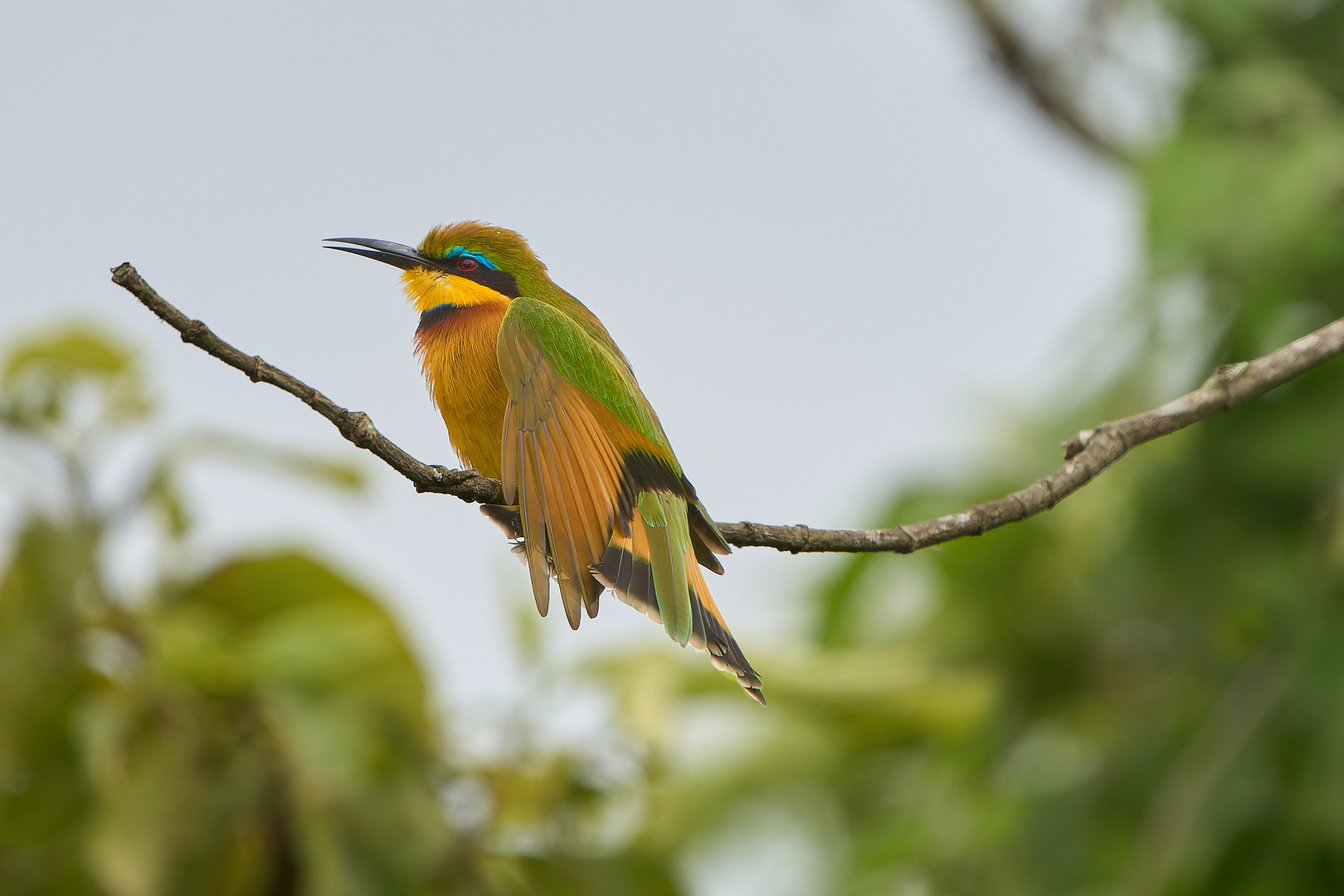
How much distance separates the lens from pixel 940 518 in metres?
2.12

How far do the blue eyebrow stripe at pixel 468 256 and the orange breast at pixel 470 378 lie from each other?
177mm

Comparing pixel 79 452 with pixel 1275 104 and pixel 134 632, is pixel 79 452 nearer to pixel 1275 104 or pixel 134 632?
pixel 134 632

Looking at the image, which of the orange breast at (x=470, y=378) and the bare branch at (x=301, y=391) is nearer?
the bare branch at (x=301, y=391)

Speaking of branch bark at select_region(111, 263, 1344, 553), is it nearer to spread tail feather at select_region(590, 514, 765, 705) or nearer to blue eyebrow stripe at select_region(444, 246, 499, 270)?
spread tail feather at select_region(590, 514, 765, 705)

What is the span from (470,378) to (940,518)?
2.83ft

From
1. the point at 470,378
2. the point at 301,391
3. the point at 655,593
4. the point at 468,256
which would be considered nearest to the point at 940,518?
the point at 655,593

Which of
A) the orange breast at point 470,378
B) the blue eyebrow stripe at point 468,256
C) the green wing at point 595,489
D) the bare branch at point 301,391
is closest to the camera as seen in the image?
the bare branch at point 301,391

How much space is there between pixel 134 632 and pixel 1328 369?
377cm

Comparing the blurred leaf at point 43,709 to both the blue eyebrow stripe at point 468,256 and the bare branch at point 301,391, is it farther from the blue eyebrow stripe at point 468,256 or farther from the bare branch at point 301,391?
the bare branch at point 301,391

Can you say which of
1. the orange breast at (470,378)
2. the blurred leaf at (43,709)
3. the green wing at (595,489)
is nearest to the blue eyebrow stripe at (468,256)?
the orange breast at (470,378)

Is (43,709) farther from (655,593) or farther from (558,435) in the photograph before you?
(655,593)

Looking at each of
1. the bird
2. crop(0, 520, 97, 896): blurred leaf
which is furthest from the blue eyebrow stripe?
crop(0, 520, 97, 896): blurred leaf

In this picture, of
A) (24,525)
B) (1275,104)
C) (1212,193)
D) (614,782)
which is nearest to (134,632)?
(24,525)

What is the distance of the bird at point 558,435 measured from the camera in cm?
193
